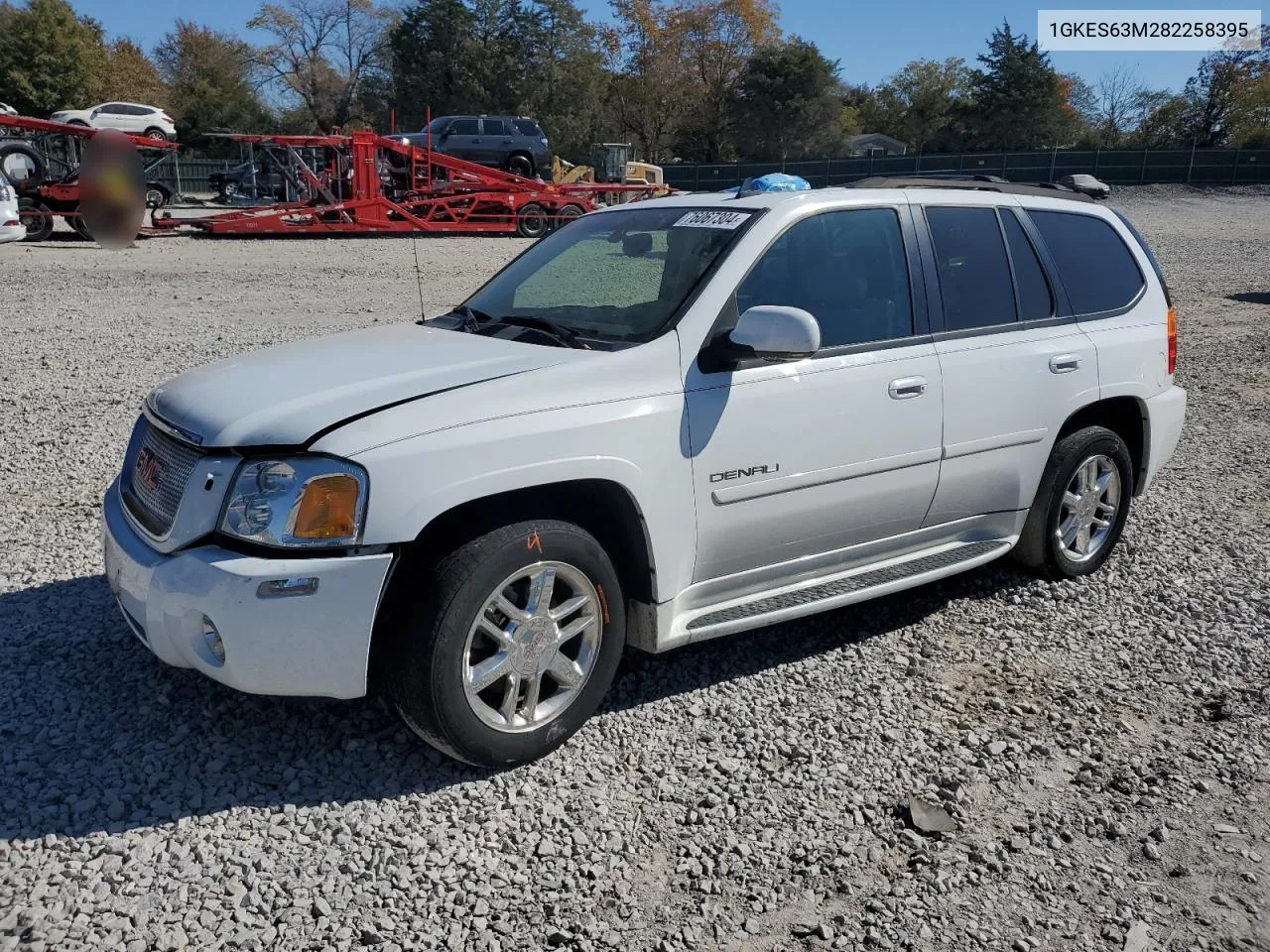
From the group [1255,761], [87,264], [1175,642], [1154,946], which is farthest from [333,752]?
[87,264]

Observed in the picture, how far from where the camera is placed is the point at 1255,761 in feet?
11.6

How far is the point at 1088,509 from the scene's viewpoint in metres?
5.03

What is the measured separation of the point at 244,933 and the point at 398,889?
0.39 m

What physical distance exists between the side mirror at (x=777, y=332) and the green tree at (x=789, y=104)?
59841 millimetres

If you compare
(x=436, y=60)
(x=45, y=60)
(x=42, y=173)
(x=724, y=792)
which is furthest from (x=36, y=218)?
(x=436, y=60)

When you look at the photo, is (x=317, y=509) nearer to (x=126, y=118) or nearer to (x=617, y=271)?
(x=617, y=271)

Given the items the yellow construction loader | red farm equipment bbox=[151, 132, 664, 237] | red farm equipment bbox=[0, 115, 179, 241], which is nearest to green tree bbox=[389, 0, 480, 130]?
the yellow construction loader

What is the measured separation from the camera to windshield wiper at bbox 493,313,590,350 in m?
3.71

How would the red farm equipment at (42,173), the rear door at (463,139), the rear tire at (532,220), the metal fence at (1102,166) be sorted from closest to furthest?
the red farm equipment at (42,173) < the rear tire at (532,220) < the rear door at (463,139) < the metal fence at (1102,166)

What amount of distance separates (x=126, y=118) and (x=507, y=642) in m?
37.4

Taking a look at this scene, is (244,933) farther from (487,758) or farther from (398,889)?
(487,758)

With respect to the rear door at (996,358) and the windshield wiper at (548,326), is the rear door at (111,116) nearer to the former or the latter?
the windshield wiper at (548,326)

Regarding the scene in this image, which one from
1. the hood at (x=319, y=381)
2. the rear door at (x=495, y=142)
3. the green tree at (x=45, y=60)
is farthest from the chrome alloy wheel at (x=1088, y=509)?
the green tree at (x=45, y=60)

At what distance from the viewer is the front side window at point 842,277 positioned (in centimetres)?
389
